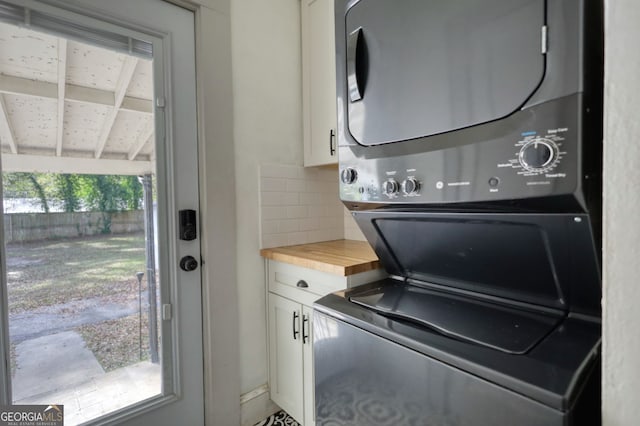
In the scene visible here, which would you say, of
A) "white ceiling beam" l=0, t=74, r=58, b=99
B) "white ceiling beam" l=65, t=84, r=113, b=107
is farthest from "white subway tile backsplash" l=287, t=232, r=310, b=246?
"white ceiling beam" l=0, t=74, r=58, b=99

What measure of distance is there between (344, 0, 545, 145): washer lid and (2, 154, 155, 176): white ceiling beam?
97 cm

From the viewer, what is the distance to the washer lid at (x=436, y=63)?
614mm

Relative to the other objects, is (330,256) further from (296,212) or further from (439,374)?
(439,374)

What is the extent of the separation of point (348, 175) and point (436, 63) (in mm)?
392

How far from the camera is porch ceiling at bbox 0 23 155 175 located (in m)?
1.06

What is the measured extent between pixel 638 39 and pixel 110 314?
1690 mm

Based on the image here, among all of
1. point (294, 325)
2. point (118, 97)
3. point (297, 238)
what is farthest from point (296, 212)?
point (118, 97)

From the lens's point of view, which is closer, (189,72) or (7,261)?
(7,261)

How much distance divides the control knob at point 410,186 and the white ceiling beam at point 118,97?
47.6 inches

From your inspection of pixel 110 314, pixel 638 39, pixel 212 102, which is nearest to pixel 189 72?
pixel 212 102

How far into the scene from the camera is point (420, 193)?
2.57 feet

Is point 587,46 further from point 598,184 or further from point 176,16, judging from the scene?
point 176,16

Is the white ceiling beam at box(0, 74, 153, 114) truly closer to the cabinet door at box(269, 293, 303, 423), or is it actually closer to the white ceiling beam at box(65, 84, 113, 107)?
the white ceiling beam at box(65, 84, 113, 107)

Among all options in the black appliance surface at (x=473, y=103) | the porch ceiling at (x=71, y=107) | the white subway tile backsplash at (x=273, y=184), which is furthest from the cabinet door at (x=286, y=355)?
the porch ceiling at (x=71, y=107)
